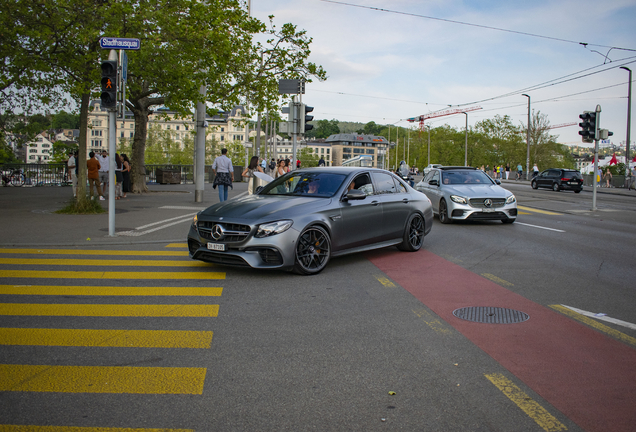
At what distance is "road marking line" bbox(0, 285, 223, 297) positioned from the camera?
21.4 ft

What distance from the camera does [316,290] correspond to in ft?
22.5

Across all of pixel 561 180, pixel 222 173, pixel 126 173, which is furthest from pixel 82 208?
pixel 561 180

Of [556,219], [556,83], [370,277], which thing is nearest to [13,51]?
[370,277]

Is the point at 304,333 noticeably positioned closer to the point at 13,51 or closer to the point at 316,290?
the point at 316,290

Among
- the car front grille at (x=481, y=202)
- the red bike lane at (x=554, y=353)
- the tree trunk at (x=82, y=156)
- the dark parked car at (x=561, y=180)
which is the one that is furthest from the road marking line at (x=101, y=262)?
the dark parked car at (x=561, y=180)

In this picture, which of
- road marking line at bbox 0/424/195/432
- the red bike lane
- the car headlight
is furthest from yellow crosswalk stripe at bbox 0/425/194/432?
the car headlight

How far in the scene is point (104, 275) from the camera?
7.65m

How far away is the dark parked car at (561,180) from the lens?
3762 centimetres

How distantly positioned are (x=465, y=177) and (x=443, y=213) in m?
1.44

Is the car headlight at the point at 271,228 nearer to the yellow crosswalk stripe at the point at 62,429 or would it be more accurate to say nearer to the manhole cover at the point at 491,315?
the manhole cover at the point at 491,315

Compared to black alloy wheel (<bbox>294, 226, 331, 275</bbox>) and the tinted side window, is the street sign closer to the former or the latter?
the tinted side window

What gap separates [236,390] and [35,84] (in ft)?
55.0

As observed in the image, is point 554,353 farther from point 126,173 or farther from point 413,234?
point 126,173

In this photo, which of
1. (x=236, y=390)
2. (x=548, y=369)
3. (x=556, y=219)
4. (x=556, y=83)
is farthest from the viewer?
(x=556, y=83)
